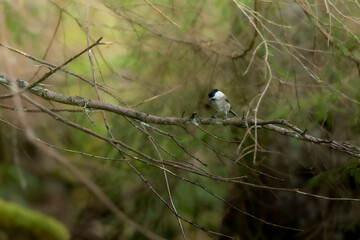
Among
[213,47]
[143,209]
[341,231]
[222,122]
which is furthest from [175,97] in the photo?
[341,231]

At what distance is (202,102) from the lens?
4.12 metres

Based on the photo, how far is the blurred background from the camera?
304 cm

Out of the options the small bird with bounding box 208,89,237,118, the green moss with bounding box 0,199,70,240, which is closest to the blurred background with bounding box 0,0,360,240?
the green moss with bounding box 0,199,70,240

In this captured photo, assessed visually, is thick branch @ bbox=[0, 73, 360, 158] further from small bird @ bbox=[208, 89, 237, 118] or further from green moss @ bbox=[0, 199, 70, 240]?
green moss @ bbox=[0, 199, 70, 240]

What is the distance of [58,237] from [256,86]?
366cm

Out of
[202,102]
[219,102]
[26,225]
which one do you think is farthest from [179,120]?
[26,225]

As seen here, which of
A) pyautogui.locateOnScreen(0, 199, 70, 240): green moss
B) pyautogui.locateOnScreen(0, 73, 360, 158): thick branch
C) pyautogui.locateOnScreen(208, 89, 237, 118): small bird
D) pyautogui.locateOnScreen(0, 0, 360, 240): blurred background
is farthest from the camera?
pyautogui.locateOnScreen(0, 199, 70, 240): green moss

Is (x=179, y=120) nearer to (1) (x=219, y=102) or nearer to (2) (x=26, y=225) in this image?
(1) (x=219, y=102)

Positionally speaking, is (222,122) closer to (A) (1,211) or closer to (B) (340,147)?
(B) (340,147)

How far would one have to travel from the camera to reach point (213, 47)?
3.80 meters

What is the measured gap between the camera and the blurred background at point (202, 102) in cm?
304

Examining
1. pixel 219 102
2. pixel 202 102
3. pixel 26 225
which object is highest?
pixel 202 102

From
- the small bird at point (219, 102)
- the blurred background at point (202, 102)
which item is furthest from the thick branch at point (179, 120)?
the small bird at point (219, 102)

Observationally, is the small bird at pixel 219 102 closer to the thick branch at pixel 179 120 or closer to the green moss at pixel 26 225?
the thick branch at pixel 179 120
